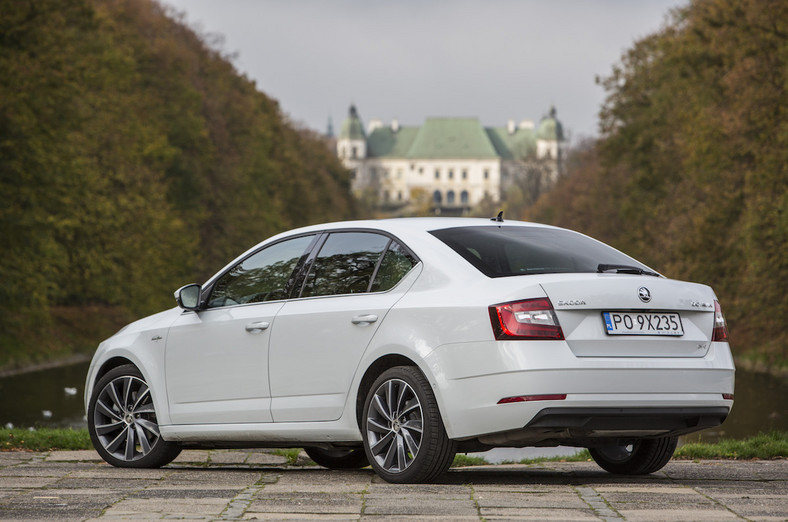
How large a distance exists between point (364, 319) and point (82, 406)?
45.2 ft

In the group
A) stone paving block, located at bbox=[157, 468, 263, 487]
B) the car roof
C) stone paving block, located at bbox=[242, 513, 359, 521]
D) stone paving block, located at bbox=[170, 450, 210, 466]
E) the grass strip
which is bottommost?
the grass strip

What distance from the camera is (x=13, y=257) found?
2986cm

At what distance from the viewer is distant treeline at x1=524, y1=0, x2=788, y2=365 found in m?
29.4

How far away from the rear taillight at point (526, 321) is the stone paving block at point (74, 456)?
3.77 meters

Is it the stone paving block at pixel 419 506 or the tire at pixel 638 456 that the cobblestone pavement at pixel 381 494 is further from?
the tire at pixel 638 456

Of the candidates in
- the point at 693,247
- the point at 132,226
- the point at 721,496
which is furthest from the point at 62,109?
the point at 721,496

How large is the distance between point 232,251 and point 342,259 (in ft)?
156

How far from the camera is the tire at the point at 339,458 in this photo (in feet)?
30.2

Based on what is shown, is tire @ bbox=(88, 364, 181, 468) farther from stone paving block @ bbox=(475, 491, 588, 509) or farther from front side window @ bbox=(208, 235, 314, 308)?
stone paving block @ bbox=(475, 491, 588, 509)

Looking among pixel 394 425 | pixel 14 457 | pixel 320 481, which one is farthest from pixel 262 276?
pixel 14 457

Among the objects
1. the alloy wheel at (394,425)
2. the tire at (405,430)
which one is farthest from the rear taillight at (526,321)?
the alloy wheel at (394,425)

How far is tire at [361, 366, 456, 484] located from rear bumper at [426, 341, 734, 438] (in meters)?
0.11

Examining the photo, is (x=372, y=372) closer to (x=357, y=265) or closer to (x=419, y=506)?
(x=357, y=265)

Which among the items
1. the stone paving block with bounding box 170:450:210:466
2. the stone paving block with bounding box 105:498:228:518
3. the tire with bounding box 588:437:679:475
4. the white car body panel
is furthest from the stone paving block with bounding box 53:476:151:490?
the tire with bounding box 588:437:679:475
